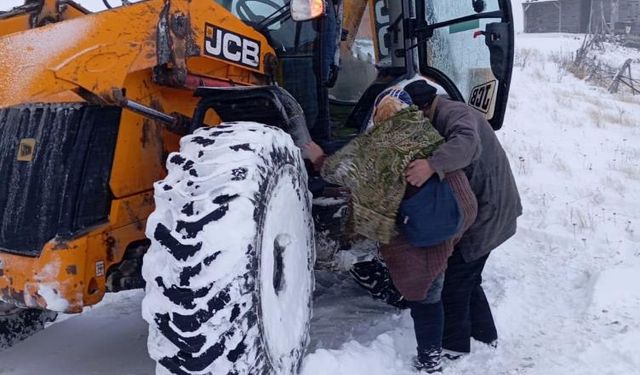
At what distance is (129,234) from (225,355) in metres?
0.95

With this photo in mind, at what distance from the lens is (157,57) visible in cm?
338

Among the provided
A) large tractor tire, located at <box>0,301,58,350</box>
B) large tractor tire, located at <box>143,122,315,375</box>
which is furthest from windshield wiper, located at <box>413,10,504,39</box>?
large tractor tire, located at <box>0,301,58,350</box>

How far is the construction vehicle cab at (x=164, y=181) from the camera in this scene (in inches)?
110

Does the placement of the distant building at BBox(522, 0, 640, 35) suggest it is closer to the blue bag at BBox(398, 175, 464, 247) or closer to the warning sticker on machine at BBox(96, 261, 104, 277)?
the blue bag at BBox(398, 175, 464, 247)

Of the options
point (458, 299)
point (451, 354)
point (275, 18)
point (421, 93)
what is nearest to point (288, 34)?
point (275, 18)

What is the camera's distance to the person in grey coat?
151 inches

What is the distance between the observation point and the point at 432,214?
3.61m

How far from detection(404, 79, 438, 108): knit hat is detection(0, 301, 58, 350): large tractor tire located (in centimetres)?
262

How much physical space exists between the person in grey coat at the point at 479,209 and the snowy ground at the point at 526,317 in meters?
0.19

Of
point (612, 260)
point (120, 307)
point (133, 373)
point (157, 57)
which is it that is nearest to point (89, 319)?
point (120, 307)

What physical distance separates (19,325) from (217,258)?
88.3 inches

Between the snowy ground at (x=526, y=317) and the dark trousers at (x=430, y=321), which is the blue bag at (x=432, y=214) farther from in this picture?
the snowy ground at (x=526, y=317)

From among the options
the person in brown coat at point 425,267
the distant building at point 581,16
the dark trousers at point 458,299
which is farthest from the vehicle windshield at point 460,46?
the distant building at point 581,16

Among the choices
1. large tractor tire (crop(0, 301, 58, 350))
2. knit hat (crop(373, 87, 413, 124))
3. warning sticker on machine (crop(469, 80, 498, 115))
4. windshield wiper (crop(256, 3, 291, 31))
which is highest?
windshield wiper (crop(256, 3, 291, 31))
